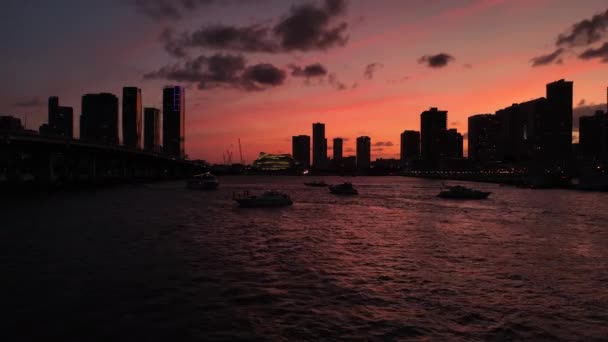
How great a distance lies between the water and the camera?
16.8 meters

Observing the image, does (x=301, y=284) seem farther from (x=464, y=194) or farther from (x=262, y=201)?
(x=464, y=194)

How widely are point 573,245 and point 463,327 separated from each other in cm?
2763

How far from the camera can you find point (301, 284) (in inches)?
937

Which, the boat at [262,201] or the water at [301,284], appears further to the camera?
the boat at [262,201]

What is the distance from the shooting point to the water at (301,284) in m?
16.8

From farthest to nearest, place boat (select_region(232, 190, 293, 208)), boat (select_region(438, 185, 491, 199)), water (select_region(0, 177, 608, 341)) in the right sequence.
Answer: boat (select_region(438, 185, 491, 199)) < boat (select_region(232, 190, 293, 208)) < water (select_region(0, 177, 608, 341))

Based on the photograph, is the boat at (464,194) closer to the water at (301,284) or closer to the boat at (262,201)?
the boat at (262,201)

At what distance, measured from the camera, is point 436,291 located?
22266 mm

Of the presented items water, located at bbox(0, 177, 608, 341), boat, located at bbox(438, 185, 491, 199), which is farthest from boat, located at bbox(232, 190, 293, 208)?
boat, located at bbox(438, 185, 491, 199)

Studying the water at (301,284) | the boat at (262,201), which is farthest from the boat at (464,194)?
the water at (301,284)

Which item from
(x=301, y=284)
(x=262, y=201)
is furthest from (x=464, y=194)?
(x=301, y=284)

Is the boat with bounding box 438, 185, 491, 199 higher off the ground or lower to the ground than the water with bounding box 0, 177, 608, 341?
higher

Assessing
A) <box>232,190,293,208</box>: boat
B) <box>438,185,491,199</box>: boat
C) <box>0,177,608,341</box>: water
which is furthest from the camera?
<box>438,185,491,199</box>: boat

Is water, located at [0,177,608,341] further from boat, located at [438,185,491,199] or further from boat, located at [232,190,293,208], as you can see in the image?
boat, located at [438,185,491,199]
